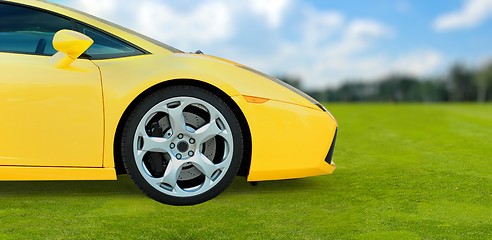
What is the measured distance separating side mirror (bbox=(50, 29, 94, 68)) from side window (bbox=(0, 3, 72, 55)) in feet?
0.59

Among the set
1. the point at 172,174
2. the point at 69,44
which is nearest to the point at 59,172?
the point at 172,174

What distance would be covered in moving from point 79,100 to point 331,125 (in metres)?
1.73

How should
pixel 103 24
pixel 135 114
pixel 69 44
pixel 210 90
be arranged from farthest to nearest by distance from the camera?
pixel 103 24, pixel 210 90, pixel 135 114, pixel 69 44

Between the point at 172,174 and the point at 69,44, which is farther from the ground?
the point at 69,44

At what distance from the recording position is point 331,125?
4.13 meters

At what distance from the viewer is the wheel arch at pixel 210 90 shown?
3.80 metres

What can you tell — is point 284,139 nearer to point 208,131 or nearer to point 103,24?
point 208,131

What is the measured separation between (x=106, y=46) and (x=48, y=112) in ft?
1.96

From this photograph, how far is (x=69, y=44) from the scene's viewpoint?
3641mm

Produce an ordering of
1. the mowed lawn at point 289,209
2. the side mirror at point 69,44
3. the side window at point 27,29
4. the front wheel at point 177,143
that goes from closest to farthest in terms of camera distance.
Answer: the mowed lawn at point 289,209 < the side mirror at point 69,44 < the front wheel at point 177,143 < the side window at point 27,29

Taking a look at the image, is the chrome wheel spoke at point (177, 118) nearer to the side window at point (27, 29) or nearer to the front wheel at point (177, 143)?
the front wheel at point (177, 143)

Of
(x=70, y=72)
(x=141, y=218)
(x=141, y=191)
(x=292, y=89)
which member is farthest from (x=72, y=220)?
(x=292, y=89)

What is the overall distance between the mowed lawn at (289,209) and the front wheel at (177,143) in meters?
0.12

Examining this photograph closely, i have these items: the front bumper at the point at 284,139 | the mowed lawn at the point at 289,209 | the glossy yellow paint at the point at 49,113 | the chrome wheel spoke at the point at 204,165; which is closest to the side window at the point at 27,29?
the glossy yellow paint at the point at 49,113
